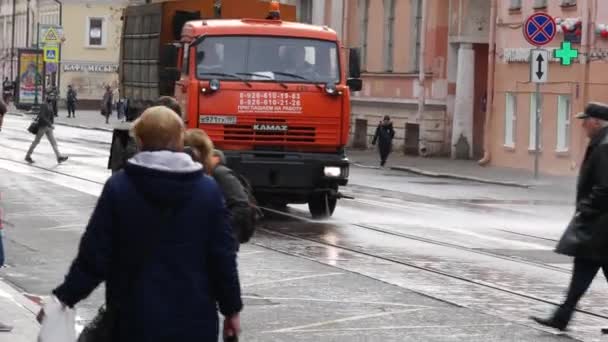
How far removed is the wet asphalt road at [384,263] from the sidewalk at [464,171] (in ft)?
18.6

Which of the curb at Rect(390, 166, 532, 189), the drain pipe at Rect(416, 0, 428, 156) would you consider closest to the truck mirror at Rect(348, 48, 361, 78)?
the curb at Rect(390, 166, 532, 189)

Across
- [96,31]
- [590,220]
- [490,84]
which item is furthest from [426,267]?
[96,31]

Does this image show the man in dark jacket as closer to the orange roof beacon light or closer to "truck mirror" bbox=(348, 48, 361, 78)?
"truck mirror" bbox=(348, 48, 361, 78)

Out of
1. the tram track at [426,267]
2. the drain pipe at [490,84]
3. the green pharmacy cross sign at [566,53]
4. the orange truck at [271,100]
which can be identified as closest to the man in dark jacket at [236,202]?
the tram track at [426,267]

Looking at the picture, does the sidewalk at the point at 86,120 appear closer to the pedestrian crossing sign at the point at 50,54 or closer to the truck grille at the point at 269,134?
the pedestrian crossing sign at the point at 50,54

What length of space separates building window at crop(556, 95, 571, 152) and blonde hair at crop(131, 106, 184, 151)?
33.2 m

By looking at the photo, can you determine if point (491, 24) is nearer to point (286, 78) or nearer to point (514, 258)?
point (286, 78)

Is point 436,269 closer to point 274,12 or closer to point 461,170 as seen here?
point 274,12

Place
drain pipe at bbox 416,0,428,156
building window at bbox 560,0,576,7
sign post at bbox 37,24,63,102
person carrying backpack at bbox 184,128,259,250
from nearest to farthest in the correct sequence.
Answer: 1. person carrying backpack at bbox 184,128,259,250
2. building window at bbox 560,0,576,7
3. drain pipe at bbox 416,0,428,156
4. sign post at bbox 37,24,63,102

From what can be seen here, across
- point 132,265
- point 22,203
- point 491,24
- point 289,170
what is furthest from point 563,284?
point 491,24

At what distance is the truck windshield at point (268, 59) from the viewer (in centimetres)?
2178

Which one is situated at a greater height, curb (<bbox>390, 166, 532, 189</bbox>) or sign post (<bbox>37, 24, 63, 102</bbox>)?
sign post (<bbox>37, 24, 63, 102</bbox>)

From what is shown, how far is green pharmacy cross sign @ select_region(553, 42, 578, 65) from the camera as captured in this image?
35.5 m

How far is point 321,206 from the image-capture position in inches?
903
